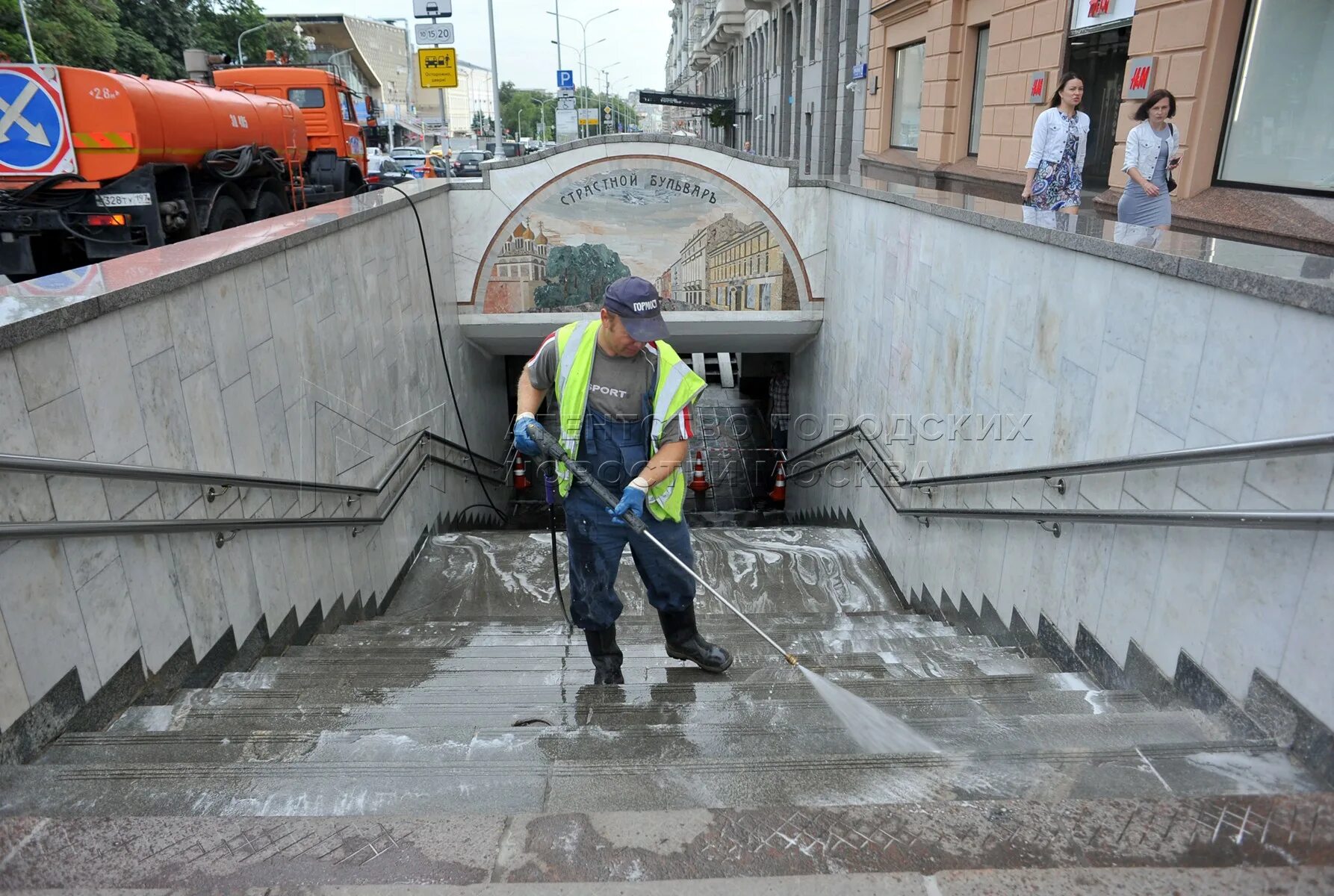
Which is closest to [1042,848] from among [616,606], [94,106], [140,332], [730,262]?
[616,606]

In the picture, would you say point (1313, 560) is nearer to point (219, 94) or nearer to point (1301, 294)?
point (1301, 294)

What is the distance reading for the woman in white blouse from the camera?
6.39 metres

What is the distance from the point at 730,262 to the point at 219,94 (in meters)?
6.59

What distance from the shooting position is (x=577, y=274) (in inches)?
411

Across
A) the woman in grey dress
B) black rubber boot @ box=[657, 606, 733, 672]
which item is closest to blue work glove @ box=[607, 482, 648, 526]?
black rubber boot @ box=[657, 606, 733, 672]

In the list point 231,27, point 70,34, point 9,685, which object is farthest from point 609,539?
point 231,27

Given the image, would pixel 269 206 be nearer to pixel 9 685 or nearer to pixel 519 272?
pixel 519 272

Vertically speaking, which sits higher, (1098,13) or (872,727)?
(1098,13)

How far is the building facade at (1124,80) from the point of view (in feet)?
21.3

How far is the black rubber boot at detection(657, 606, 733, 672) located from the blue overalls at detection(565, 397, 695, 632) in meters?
0.08

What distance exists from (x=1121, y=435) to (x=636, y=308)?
6.94 ft

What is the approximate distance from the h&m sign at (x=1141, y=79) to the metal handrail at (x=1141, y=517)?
425cm

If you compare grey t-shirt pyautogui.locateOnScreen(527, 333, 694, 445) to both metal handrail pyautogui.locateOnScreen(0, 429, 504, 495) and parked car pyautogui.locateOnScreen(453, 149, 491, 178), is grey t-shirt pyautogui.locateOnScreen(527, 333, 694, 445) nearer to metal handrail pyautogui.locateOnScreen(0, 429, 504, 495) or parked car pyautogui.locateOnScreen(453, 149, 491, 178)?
metal handrail pyautogui.locateOnScreen(0, 429, 504, 495)

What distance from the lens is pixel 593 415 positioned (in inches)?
144
